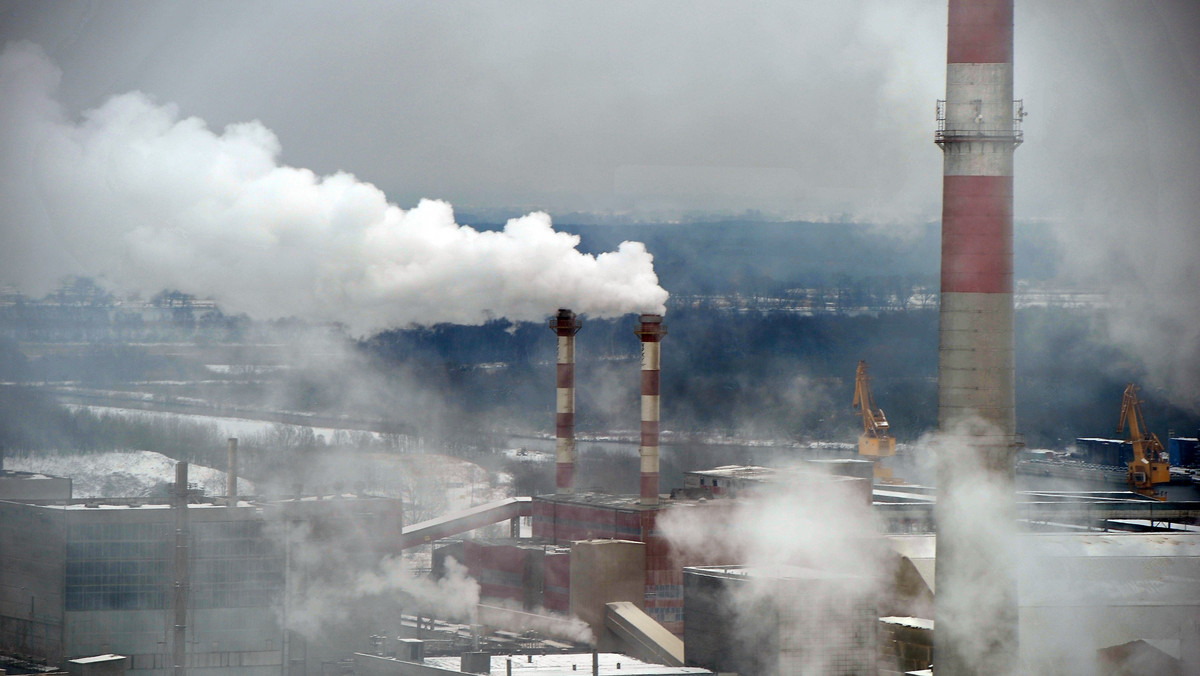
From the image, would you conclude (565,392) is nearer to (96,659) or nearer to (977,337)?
(96,659)

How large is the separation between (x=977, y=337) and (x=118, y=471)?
169 feet

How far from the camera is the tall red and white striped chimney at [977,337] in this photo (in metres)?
23.8

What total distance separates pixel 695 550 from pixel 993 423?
52.9 feet

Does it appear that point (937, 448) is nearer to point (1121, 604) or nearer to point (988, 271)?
point (988, 271)

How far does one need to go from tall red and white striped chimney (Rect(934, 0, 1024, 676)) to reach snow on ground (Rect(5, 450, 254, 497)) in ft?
135

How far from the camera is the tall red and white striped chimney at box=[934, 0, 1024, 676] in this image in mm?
23781

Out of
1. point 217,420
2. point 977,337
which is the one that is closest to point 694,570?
point 977,337

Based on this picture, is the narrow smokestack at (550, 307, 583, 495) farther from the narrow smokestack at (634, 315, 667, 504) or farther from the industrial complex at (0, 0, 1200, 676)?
the narrow smokestack at (634, 315, 667, 504)

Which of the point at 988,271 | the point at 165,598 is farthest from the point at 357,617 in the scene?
the point at 988,271

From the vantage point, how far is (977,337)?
78.1ft

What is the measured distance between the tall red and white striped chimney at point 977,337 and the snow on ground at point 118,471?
135ft

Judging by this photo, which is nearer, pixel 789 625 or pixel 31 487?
pixel 789 625

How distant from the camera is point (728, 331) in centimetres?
12125

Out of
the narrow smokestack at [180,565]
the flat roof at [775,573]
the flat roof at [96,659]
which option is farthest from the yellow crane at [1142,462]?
the narrow smokestack at [180,565]
